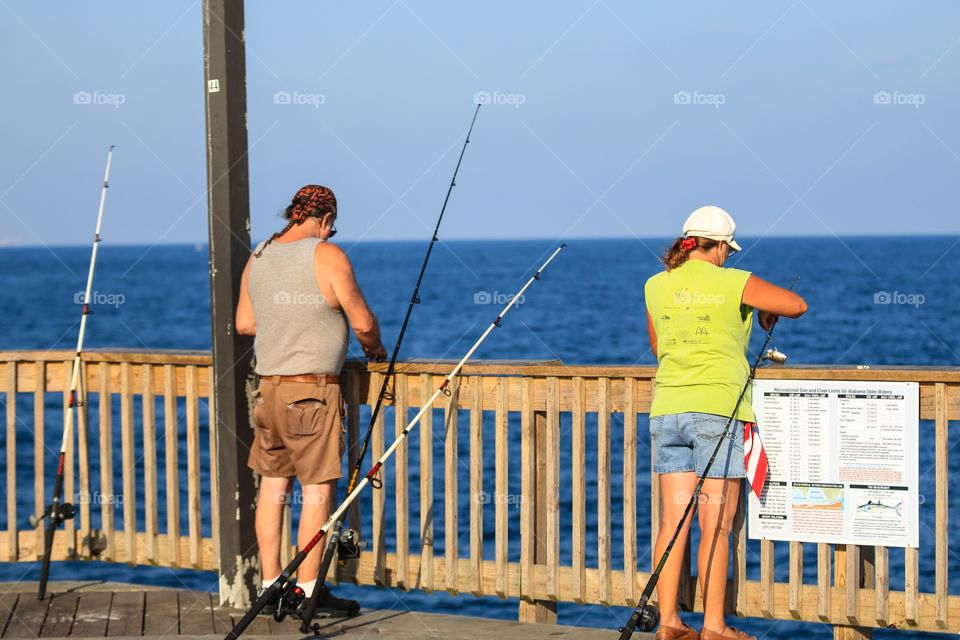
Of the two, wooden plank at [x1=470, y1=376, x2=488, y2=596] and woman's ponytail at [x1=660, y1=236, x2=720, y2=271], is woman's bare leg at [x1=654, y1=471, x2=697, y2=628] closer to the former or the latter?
woman's ponytail at [x1=660, y1=236, x2=720, y2=271]

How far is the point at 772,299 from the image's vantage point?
4562 mm

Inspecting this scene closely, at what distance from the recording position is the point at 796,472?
5234 millimetres

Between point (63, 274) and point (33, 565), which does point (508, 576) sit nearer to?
point (33, 565)

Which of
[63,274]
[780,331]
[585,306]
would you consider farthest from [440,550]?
[63,274]

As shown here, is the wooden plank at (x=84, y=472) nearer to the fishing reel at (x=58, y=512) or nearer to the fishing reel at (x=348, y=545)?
the fishing reel at (x=58, y=512)

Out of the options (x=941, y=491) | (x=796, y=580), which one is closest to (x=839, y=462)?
(x=941, y=491)

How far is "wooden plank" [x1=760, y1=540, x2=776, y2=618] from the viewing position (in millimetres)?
5207

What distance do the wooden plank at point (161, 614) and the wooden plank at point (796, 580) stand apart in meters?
2.45

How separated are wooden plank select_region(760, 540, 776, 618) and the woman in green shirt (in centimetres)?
37

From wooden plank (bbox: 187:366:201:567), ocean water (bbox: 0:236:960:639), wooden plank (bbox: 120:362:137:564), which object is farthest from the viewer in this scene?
ocean water (bbox: 0:236:960:639)

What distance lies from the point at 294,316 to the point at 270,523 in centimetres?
86

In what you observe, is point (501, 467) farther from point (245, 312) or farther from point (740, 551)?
point (245, 312)

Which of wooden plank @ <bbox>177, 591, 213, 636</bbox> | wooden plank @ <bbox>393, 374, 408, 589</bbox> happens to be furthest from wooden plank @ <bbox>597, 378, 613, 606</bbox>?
wooden plank @ <bbox>177, 591, 213, 636</bbox>

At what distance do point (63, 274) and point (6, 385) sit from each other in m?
108
